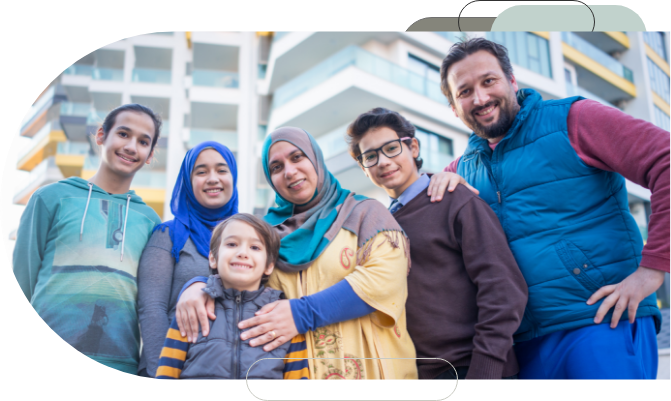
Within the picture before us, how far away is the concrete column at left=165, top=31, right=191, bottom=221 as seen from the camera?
79.8 inches

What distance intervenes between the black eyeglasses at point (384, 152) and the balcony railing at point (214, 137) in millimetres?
525

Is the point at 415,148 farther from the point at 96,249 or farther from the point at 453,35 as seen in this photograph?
the point at 96,249

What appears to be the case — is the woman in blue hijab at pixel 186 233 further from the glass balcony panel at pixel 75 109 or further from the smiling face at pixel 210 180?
the glass balcony panel at pixel 75 109

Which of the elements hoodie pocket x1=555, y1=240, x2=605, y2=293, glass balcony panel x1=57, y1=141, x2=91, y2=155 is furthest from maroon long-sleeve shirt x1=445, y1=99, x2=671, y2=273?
glass balcony panel x1=57, y1=141, x2=91, y2=155

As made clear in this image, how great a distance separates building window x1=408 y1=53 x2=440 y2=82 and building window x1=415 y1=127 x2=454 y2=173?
23cm

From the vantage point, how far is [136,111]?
6.76 feet

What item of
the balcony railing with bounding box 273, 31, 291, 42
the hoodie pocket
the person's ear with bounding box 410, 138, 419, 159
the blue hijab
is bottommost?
the hoodie pocket

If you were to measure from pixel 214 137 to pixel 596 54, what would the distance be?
1629 mm

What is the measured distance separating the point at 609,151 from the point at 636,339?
0.69 m

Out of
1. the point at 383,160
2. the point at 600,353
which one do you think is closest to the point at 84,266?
the point at 383,160

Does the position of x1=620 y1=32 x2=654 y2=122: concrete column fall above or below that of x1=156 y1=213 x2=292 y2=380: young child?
above

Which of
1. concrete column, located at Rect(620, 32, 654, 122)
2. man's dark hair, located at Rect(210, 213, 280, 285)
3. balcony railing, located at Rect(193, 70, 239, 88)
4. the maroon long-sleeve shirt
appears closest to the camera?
the maroon long-sleeve shirt

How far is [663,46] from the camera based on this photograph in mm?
2199

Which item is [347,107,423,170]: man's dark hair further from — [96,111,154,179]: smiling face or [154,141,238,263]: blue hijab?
[96,111,154,179]: smiling face
